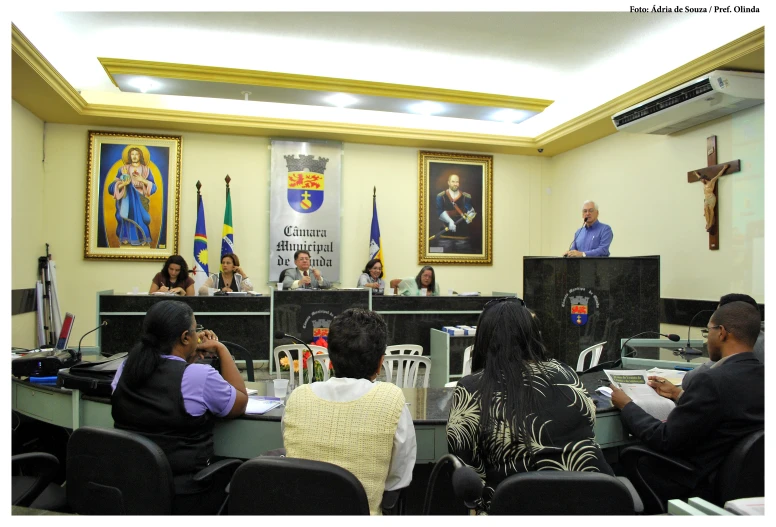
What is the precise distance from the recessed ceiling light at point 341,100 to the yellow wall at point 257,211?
1015mm

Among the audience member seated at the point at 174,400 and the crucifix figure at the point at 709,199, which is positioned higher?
the crucifix figure at the point at 709,199

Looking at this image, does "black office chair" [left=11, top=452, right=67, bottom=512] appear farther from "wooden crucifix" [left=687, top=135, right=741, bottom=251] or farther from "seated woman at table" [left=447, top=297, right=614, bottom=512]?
"wooden crucifix" [left=687, top=135, right=741, bottom=251]

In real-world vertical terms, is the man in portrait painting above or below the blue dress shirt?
above

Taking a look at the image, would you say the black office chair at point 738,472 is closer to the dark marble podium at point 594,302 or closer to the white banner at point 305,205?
the dark marble podium at point 594,302

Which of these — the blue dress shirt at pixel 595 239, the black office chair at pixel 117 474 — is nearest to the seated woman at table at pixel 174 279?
the black office chair at pixel 117 474

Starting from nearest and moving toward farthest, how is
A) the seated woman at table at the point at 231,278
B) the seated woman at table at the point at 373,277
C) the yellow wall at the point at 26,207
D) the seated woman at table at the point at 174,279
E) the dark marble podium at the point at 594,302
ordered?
the dark marble podium at the point at 594,302 < the seated woman at table at the point at 174,279 < the yellow wall at the point at 26,207 < the seated woman at table at the point at 231,278 < the seated woman at table at the point at 373,277

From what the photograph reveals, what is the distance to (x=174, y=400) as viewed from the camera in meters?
1.80

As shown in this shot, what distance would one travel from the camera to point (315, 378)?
7.91 feet

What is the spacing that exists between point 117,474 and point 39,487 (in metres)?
0.54

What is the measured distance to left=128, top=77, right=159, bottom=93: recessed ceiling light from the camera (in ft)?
20.2

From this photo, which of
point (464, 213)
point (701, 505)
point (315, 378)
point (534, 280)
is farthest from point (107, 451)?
point (464, 213)

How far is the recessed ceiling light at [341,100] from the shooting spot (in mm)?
6691

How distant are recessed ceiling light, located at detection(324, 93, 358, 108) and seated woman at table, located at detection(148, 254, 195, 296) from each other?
2748mm

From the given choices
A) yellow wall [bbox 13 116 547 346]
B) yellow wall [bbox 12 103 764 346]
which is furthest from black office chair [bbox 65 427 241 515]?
yellow wall [bbox 13 116 547 346]
